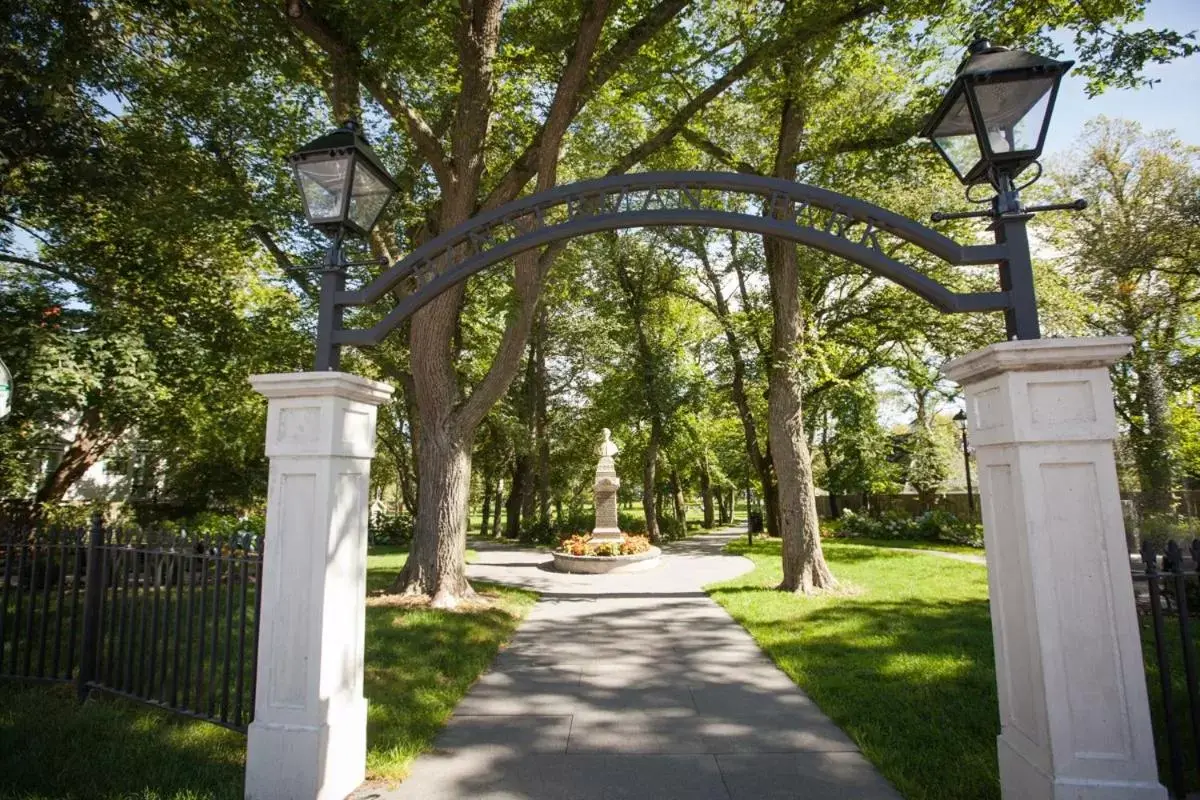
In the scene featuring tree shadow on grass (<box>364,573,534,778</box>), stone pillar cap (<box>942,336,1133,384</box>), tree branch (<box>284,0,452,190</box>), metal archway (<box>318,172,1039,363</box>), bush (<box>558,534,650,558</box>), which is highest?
tree branch (<box>284,0,452,190</box>)

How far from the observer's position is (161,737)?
174 inches

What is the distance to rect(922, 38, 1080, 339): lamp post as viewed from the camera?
3168 mm

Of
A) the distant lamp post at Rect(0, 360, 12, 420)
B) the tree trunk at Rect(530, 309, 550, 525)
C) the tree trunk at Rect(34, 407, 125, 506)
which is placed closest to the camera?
the distant lamp post at Rect(0, 360, 12, 420)

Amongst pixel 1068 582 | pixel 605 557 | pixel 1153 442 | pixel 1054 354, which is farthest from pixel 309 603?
pixel 1153 442

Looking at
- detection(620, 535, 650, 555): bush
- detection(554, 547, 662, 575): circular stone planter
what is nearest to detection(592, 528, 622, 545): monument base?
detection(620, 535, 650, 555): bush

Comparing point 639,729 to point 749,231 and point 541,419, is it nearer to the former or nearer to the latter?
point 749,231

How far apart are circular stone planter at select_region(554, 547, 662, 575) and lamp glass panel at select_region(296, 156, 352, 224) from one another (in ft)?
37.9

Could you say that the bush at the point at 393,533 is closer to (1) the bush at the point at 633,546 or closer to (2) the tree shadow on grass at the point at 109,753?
(1) the bush at the point at 633,546

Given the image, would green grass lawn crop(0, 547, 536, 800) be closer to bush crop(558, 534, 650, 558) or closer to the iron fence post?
the iron fence post

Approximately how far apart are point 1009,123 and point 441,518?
27.0ft

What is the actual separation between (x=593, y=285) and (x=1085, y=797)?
21120 millimetres

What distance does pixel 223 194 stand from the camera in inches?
388

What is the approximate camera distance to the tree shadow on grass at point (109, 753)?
3.64m

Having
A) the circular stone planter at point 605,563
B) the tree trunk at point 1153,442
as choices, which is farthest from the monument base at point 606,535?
the tree trunk at point 1153,442
